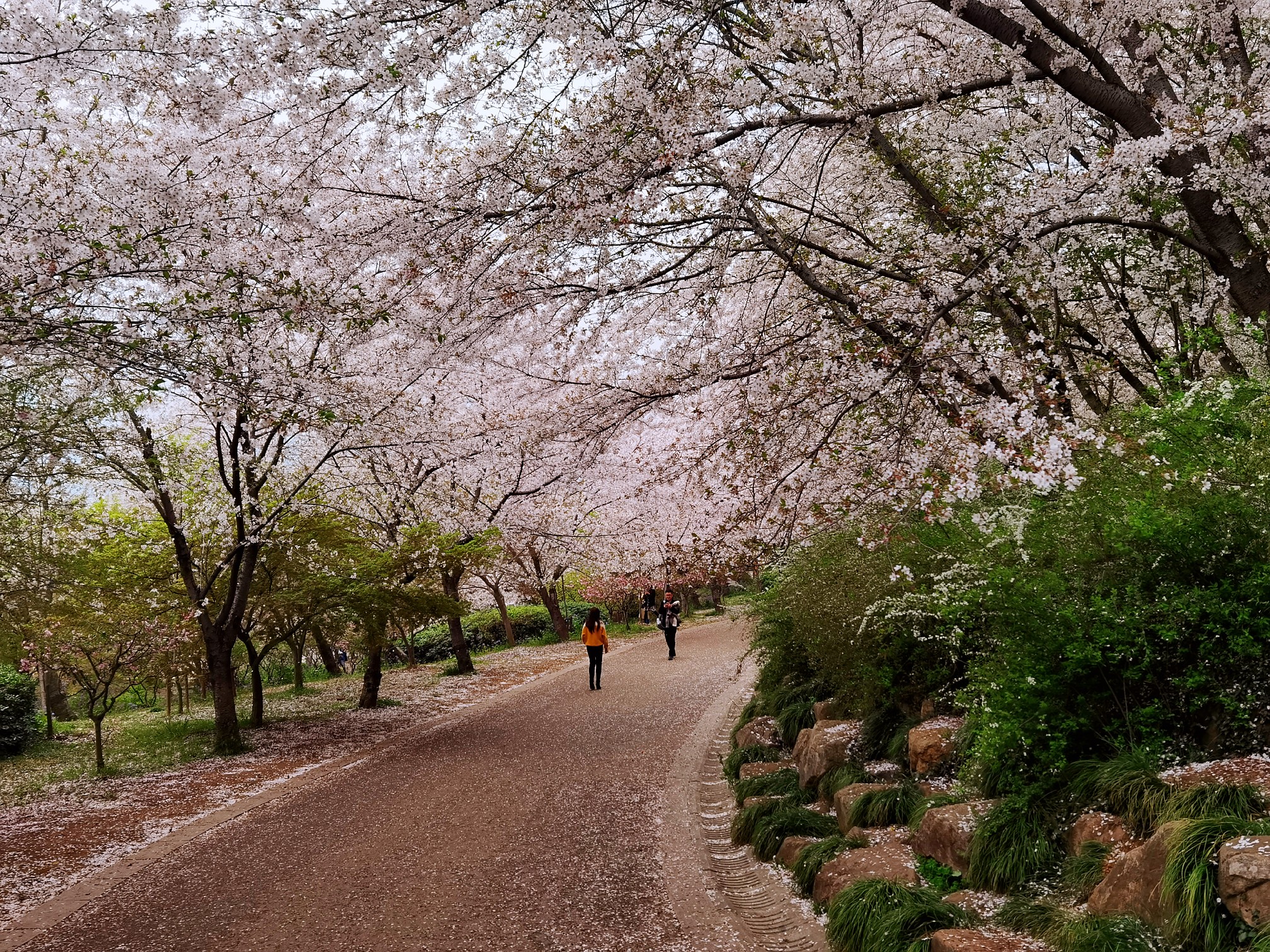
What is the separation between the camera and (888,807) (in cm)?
452

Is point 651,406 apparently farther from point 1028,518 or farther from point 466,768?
point 466,768

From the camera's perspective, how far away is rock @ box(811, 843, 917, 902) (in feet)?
12.7

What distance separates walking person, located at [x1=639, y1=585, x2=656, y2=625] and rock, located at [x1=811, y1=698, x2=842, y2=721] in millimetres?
19323

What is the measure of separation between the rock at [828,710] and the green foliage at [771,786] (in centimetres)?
59

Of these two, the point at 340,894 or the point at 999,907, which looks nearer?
the point at 999,907

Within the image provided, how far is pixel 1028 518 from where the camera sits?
167 inches

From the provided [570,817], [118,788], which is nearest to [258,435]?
[118,788]

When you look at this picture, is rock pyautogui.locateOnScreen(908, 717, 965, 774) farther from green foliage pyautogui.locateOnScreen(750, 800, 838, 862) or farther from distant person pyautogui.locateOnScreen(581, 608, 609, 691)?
distant person pyautogui.locateOnScreen(581, 608, 609, 691)

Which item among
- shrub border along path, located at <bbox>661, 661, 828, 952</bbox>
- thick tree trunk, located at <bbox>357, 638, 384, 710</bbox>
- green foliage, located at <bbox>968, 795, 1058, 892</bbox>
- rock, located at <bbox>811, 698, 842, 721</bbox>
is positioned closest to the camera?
green foliage, located at <bbox>968, 795, 1058, 892</bbox>

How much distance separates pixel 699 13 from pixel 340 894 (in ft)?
19.1

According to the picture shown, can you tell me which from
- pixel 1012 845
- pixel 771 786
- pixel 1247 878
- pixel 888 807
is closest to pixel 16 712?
pixel 771 786

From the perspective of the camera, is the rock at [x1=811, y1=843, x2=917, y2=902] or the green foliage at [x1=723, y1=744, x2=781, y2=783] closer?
the rock at [x1=811, y1=843, x2=917, y2=902]

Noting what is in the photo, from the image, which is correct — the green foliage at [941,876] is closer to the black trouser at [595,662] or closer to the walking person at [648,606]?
the black trouser at [595,662]

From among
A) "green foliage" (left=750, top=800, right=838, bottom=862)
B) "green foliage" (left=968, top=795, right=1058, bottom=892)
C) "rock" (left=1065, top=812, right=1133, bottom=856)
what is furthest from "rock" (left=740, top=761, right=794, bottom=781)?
"rock" (left=1065, top=812, right=1133, bottom=856)
